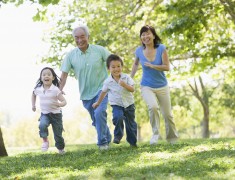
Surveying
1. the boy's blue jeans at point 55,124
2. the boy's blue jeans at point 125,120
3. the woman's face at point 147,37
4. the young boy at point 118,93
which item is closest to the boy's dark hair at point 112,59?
the young boy at point 118,93

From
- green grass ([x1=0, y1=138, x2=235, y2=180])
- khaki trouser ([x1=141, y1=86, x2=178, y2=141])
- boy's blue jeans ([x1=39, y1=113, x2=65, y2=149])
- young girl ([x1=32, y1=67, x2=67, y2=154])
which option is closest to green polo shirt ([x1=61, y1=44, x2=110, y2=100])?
young girl ([x1=32, y1=67, x2=67, y2=154])

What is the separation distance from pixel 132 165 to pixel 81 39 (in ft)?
11.0

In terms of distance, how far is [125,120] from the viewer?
9133 millimetres

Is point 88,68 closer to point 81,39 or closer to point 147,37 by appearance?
point 81,39

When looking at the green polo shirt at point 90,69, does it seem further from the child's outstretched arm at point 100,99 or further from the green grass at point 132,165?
the green grass at point 132,165

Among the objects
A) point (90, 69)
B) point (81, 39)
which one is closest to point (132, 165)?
point (90, 69)

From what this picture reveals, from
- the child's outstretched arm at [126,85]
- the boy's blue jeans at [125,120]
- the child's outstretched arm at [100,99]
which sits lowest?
the boy's blue jeans at [125,120]

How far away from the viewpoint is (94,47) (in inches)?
371

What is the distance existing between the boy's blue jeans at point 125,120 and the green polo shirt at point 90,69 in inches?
26.5

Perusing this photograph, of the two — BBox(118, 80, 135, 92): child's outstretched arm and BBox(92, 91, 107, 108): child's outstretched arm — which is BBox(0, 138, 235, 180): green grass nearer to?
BBox(92, 91, 107, 108): child's outstretched arm

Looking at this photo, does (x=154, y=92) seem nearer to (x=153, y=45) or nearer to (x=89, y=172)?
(x=153, y=45)

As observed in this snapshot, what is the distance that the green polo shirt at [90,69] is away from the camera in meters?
9.31

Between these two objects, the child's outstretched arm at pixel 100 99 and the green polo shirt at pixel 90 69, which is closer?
the child's outstretched arm at pixel 100 99

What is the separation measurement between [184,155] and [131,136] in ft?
6.22
